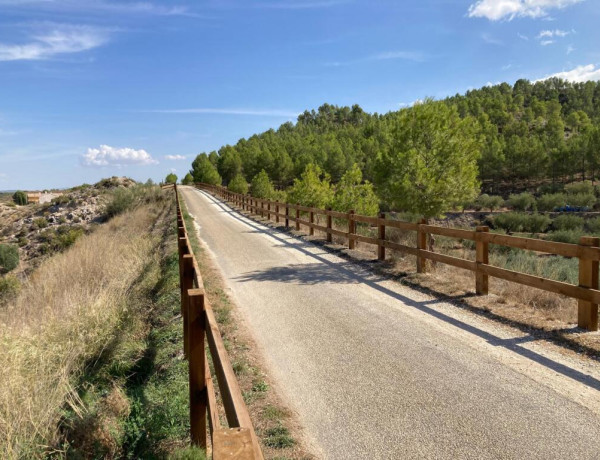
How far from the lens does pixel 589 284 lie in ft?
19.0

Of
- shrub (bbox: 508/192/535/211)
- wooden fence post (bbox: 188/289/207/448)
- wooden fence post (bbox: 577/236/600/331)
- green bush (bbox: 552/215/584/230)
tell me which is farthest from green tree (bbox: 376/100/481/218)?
shrub (bbox: 508/192/535/211)

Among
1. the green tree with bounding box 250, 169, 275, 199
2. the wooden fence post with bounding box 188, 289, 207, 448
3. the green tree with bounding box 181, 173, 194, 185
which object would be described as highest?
the green tree with bounding box 181, 173, 194, 185

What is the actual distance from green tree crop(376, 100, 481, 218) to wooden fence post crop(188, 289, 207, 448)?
9010 millimetres

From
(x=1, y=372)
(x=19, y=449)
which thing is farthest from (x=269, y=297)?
(x=19, y=449)

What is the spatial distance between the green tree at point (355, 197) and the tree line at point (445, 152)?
61cm

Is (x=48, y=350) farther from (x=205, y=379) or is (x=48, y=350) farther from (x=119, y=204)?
(x=119, y=204)

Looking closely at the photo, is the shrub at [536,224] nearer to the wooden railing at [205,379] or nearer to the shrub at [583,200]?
the shrub at [583,200]

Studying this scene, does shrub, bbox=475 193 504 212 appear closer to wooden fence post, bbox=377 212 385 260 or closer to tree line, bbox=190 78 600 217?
tree line, bbox=190 78 600 217

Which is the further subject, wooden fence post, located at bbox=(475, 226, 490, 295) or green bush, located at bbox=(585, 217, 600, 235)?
green bush, located at bbox=(585, 217, 600, 235)

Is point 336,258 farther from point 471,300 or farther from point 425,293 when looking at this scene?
point 471,300

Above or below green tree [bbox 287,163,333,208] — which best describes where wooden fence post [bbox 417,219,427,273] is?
below

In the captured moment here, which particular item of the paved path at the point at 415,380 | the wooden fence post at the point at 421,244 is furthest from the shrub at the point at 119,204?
the paved path at the point at 415,380

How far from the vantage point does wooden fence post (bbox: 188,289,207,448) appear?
3.25 m

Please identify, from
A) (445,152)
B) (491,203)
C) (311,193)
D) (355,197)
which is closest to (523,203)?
(491,203)
